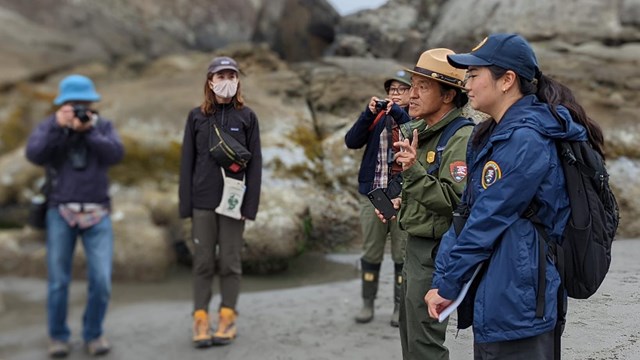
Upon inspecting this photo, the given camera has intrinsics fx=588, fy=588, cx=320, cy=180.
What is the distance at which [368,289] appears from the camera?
4.72 m

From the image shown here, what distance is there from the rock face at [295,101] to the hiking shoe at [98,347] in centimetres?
198

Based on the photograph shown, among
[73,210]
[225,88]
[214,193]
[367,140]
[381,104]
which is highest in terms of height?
[225,88]

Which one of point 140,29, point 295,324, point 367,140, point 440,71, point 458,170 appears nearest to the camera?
point 458,170

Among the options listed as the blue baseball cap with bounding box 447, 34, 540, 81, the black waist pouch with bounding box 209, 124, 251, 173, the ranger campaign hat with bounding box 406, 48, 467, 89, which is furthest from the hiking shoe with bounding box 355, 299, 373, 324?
the blue baseball cap with bounding box 447, 34, 540, 81

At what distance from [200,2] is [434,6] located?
9930 millimetres

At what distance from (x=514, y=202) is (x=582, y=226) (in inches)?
9.6

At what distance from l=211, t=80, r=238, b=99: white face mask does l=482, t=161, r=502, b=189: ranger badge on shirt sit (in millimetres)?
2576

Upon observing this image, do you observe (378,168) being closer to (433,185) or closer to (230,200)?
(433,185)

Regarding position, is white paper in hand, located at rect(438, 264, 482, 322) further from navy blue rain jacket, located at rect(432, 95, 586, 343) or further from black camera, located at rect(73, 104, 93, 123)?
black camera, located at rect(73, 104, 93, 123)

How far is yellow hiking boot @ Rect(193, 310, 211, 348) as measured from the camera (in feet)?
14.7

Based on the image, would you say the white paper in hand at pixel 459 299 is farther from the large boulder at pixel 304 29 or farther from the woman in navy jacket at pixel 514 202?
the large boulder at pixel 304 29

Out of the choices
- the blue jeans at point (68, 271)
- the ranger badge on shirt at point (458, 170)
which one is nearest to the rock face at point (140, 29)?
the blue jeans at point (68, 271)

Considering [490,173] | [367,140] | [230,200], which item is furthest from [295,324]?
[490,173]

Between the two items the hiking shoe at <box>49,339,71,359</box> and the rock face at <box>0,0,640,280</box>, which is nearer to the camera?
the hiking shoe at <box>49,339,71,359</box>
